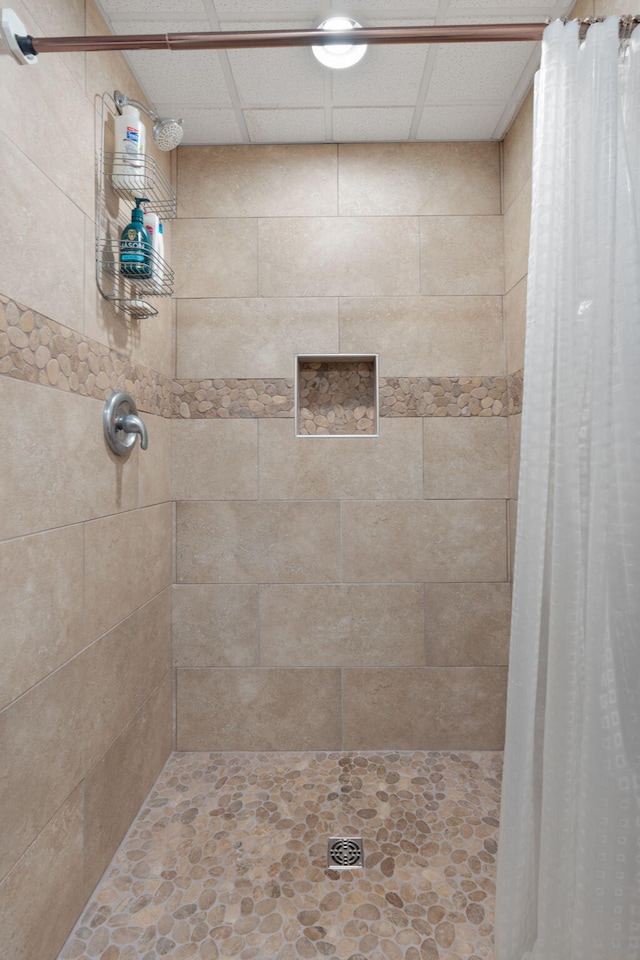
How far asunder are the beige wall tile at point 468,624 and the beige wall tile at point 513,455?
1.20 ft

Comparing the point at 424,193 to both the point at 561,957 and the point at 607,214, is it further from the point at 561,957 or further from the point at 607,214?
the point at 561,957

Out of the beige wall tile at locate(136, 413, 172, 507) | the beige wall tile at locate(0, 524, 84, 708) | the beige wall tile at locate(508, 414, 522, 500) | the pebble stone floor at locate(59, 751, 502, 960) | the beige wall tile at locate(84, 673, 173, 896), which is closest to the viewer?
the beige wall tile at locate(0, 524, 84, 708)

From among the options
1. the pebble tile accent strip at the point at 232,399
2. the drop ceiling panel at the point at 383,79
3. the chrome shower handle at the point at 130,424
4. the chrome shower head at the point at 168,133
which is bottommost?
the chrome shower handle at the point at 130,424

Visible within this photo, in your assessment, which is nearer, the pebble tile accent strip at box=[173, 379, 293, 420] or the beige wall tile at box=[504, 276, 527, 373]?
the beige wall tile at box=[504, 276, 527, 373]

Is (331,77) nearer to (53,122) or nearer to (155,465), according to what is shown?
(53,122)

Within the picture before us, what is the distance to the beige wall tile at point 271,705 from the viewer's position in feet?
6.31

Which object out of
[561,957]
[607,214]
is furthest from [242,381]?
[561,957]

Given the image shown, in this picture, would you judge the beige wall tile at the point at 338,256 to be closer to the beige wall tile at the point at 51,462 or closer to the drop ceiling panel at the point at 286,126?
the drop ceiling panel at the point at 286,126

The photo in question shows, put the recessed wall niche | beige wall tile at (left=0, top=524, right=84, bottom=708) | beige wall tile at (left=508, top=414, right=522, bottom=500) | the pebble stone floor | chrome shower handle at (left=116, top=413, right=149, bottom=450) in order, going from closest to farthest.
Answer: beige wall tile at (left=0, top=524, right=84, bottom=708), the pebble stone floor, chrome shower handle at (left=116, top=413, right=149, bottom=450), beige wall tile at (left=508, top=414, right=522, bottom=500), the recessed wall niche

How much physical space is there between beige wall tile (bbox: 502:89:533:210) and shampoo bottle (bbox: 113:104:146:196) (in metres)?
1.23

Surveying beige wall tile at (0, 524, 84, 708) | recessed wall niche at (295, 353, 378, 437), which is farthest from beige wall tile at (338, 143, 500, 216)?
beige wall tile at (0, 524, 84, 708)

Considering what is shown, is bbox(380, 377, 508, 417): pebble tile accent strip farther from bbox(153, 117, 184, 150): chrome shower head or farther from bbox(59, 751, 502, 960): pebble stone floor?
bbox(59, 751, 502, 960): pebble stone floor

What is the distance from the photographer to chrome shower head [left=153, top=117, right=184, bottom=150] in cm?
145

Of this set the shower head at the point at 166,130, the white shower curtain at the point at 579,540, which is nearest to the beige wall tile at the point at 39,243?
the shower head at the point at 166,130
